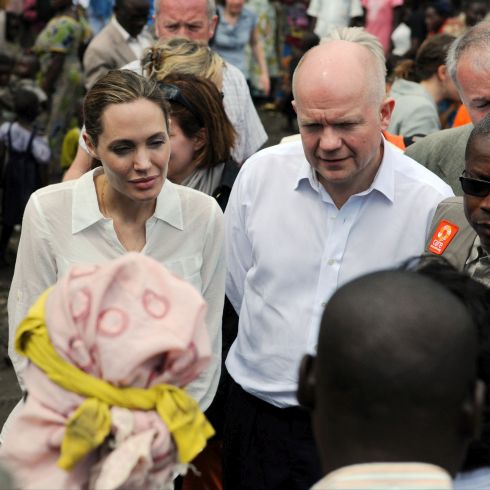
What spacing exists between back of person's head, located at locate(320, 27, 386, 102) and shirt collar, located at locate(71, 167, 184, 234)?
0.78m

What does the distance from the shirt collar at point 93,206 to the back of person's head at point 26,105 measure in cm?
527

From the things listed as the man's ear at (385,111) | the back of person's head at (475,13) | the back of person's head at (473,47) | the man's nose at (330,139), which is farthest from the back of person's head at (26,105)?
the back of person's head at (475,13)

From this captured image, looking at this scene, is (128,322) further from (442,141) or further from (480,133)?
(442,141)

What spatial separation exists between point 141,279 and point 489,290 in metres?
0.76

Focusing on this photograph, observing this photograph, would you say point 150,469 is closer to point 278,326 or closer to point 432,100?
point 278,326

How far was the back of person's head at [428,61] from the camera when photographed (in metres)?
6.98

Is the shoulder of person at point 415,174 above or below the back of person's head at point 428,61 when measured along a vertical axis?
above

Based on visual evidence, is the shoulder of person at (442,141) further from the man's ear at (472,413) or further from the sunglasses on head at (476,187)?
the man's ear at (472,413)

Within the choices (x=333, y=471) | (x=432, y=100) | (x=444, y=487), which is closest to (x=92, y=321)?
(x=333, y=471)

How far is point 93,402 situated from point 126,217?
1640mm

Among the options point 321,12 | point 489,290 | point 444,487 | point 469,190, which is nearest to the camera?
point 444,487

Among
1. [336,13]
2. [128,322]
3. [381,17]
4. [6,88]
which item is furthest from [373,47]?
[381,17]

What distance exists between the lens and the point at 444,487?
1729mm

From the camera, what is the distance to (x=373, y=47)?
3793 mm
